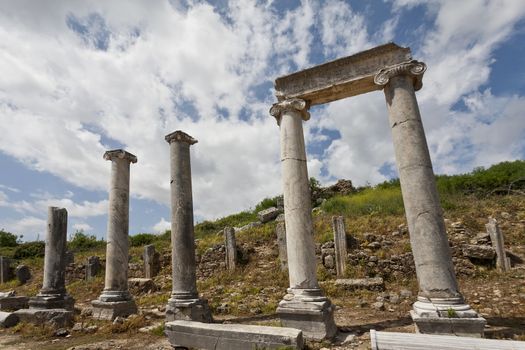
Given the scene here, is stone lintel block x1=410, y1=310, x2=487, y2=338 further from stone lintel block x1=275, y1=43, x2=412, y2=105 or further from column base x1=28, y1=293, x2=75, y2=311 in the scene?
column base x1=28, y1=293, x2=75, y2=311

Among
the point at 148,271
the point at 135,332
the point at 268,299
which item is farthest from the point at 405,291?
the point at 148,271

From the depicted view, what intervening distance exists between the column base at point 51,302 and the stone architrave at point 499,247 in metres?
13.9

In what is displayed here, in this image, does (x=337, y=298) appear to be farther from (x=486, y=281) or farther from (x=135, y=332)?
(x=135, y=332)

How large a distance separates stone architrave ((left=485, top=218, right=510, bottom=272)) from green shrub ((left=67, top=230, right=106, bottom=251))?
2890 cm

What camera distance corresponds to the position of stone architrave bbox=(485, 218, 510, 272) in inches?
434

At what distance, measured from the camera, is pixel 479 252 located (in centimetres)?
1159

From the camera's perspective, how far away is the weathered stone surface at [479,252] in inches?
451

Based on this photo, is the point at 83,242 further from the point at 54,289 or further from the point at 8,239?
the point at 54,289

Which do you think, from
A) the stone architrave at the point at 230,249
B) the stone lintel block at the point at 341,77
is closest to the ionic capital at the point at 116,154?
the stone lintel block at the point at 341,77

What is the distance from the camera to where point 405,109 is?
653 cm

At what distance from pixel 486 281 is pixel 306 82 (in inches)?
343

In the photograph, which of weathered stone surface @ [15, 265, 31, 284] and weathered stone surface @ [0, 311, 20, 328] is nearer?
weathered stone surface @ [0, 311, 20, 328]

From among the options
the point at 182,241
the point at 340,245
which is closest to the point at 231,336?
the point at 182,241

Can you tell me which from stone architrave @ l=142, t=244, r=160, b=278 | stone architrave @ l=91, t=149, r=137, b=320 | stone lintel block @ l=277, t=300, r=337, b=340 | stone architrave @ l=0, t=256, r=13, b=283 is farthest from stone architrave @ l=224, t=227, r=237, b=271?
stone architrave @ l=0, t=256, r=13, b=283
